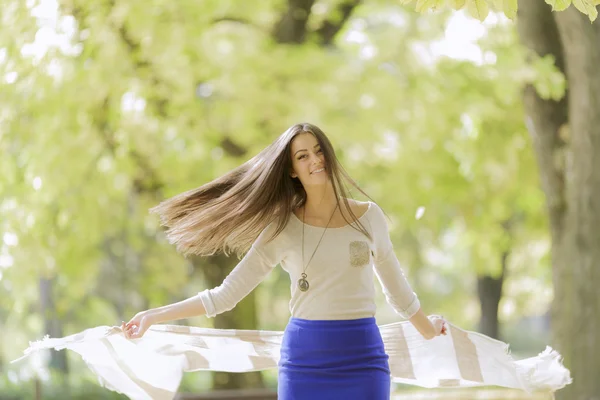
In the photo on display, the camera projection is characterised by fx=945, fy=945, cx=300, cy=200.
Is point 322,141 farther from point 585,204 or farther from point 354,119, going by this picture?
point 354,119

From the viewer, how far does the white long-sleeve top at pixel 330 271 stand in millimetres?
3902

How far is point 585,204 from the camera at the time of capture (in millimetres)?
7926

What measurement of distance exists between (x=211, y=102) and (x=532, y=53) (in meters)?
3.29

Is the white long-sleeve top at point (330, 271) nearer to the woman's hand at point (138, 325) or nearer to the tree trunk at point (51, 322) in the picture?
the woman's hand at point (138, 325)

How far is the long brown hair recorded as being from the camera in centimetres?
406

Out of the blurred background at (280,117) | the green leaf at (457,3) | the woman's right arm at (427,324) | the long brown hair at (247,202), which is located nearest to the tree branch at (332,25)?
the blurred background at (280,117)

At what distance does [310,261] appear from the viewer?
3.96 meters

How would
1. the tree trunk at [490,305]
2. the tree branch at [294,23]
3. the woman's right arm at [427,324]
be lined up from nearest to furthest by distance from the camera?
1. the woman's right arm at [427,324]
2. the tree branch at [294,23]
3. the tree trunk at [490,305]

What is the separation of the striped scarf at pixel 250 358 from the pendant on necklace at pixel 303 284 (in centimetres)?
79

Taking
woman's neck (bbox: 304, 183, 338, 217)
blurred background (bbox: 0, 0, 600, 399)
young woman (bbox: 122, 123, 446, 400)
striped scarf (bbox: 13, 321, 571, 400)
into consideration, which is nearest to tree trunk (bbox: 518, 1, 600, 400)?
blurred background (bbox: 0, 0, 600, 399)

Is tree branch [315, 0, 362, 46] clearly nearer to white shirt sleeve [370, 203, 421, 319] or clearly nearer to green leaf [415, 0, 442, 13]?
white shirt sleeve [370, 203, 421, 319]

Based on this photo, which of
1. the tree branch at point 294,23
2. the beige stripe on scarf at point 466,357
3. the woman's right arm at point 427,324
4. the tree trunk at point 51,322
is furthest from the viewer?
the tree trunk at point 51,322

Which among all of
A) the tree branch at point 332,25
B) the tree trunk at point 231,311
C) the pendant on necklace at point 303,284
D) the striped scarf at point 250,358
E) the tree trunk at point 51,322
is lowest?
the tree trunk at point 51,322

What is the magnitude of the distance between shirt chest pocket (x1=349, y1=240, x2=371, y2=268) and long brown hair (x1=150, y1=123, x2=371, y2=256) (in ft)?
0.20
